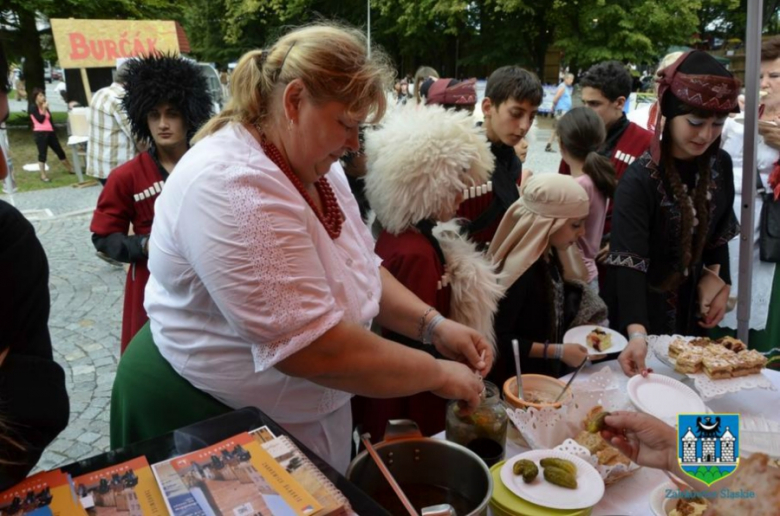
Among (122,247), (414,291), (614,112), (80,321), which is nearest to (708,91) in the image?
(414,291)

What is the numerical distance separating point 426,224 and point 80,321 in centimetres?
345

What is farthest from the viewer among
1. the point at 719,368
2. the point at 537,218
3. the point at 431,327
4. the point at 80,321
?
the point at 80,321

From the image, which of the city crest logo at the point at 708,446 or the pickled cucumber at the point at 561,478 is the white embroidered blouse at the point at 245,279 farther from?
the city crest logo at the point at 708,446

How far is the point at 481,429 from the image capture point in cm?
118

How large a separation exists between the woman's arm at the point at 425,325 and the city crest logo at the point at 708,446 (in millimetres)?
473

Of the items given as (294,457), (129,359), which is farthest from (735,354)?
(129,359)

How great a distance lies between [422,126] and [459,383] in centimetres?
113

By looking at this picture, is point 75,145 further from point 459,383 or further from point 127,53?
point 459,383

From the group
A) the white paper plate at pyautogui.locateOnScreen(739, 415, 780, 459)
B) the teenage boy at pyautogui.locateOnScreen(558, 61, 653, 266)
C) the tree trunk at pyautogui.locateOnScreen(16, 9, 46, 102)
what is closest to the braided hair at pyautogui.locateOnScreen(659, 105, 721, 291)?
the white paper plate at pyautogui.locateOnScreen(739, 415, 780, 459)

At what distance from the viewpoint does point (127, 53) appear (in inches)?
347

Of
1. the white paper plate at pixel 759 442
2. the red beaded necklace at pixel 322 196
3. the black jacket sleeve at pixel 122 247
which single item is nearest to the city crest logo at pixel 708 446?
the white paper plate at pixel 759 442

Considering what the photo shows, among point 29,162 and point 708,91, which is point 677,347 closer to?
point 708,91

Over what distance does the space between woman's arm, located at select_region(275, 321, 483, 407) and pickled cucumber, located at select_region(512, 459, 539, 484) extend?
0.14 meters

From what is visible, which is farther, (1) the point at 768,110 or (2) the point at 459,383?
Answer: (1) the point at 768,110
